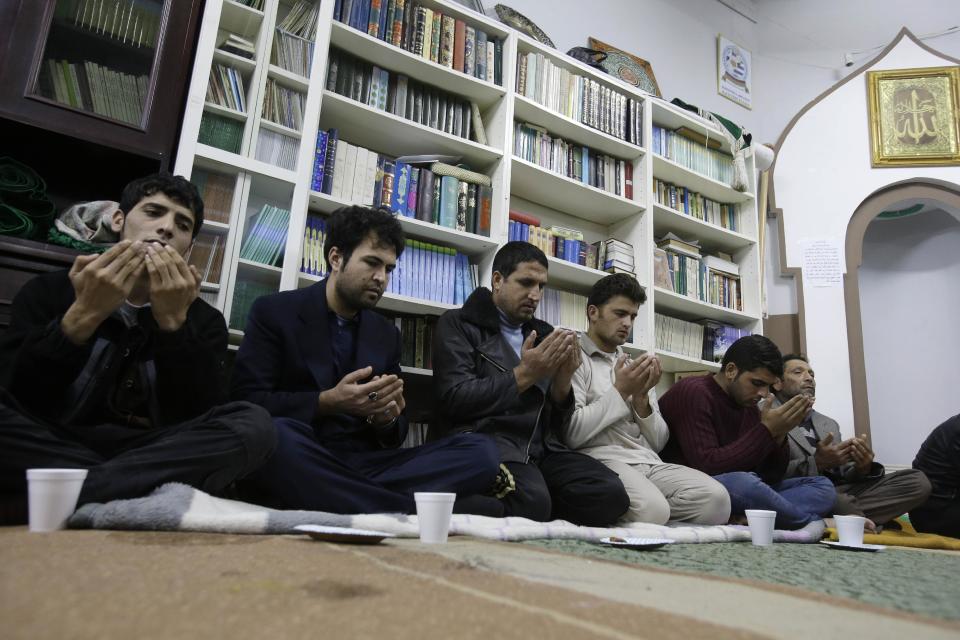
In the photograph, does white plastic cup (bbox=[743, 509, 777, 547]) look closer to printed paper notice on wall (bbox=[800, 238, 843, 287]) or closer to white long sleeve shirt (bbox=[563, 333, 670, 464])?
white long sleeve shirt (bbox=[563, 333, 670, 464])

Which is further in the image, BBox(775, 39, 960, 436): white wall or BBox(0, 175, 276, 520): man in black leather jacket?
BBox(775, 39, 960, 436): white wall

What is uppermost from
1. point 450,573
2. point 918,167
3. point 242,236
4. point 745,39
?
point 745,39

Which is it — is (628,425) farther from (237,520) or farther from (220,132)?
(220,132)

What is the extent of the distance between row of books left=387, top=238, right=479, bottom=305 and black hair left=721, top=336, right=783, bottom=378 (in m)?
1.09

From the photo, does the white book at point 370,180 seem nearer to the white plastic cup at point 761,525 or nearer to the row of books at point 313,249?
the row of books at point 313,249

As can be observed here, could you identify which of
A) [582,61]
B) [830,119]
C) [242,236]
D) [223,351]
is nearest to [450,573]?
[223,351]

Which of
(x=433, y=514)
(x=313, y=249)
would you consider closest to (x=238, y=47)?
(x=313, y=249)

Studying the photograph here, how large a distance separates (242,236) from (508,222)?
1119 millimetres

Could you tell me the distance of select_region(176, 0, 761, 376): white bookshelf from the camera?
1.98 metres

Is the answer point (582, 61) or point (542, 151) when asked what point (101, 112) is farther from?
point (582, 61)

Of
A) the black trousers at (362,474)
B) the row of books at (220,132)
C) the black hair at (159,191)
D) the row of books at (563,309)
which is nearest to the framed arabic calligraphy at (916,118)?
the row of books at (563,309)

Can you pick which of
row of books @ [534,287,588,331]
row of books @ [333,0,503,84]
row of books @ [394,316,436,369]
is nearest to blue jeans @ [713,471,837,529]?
row of books @ [534,287,588,331]

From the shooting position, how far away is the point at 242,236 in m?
1.97

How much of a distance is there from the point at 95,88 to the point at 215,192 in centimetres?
43
